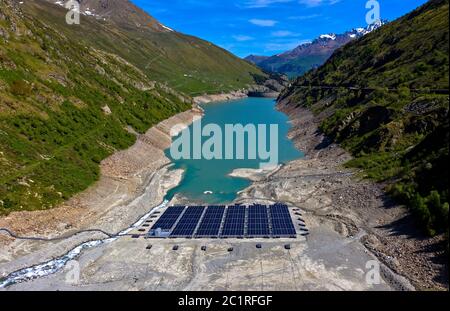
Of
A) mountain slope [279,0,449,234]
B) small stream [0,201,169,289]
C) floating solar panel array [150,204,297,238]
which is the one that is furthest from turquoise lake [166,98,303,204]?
small stream [0,201,169,289]

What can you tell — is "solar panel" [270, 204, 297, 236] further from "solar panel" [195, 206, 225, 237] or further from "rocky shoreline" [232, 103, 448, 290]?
"solar panel" [195, 206, 225, 237]

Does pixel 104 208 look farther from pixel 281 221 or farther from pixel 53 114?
pixel 53 114

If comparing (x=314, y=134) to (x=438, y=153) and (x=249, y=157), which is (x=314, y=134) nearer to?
(x=249, y=157)

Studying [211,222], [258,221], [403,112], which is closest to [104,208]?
[211,222]

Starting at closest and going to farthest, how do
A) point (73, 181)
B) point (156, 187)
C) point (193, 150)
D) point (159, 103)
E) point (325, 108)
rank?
point (73, 181)
point (156, 187)
point (193, 150)
point (325, 108)
point (159, 103)
